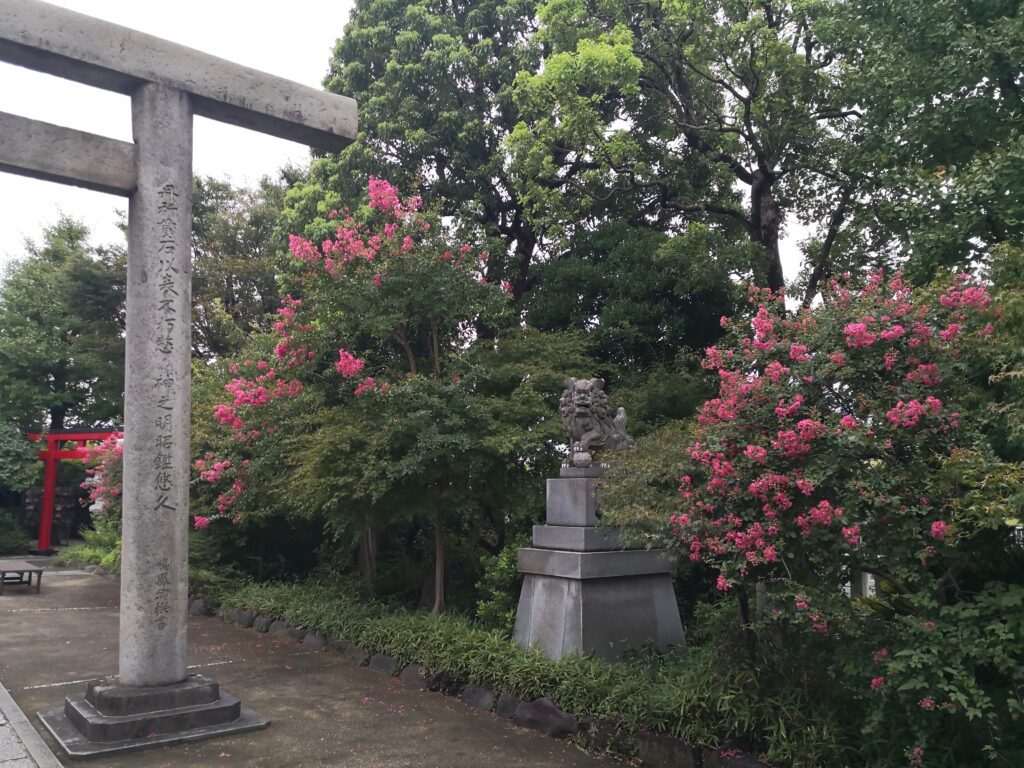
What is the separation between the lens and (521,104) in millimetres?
11453

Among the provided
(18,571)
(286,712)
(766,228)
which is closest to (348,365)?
(286,712)

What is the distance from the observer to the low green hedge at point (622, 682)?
4688mm

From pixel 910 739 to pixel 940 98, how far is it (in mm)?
6826

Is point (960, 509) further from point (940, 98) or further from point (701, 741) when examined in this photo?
point (940, 98)

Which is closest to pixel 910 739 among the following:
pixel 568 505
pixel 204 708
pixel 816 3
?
pixel 568 505

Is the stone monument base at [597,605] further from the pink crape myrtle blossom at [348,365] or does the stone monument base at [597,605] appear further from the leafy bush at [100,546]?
the leafy bush at [100,546]

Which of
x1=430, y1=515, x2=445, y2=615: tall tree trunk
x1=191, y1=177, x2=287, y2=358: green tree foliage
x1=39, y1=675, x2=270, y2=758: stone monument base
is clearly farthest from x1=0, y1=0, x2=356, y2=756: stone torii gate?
x1=191, y1=177, x2=287, y2=358: green tree foliage

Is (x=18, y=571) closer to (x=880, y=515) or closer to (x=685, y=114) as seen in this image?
(x=685, y=114)

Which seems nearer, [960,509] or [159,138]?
[960,509]

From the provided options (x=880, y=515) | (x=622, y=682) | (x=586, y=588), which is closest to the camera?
(x=880, y=515)

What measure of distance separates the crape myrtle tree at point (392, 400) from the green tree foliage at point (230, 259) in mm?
10552

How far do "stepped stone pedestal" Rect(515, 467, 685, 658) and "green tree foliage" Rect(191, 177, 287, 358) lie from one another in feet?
49.0

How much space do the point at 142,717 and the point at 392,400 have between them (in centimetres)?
379

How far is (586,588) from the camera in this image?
6.68 meters
